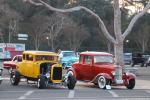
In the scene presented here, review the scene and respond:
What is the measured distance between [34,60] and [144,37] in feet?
205

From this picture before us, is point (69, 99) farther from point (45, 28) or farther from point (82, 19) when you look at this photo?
point (82, 19)

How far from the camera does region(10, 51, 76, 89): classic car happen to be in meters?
25.6

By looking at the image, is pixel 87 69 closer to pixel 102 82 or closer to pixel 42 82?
pixel 102 82

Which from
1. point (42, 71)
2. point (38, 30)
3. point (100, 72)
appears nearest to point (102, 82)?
point (100, 72)

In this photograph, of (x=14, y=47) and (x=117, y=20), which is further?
(x=14, y=47)

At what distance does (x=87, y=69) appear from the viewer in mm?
27891

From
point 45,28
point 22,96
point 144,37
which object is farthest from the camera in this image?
point 144,37

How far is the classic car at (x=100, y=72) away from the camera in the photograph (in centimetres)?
2645

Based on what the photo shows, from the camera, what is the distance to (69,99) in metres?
19.9

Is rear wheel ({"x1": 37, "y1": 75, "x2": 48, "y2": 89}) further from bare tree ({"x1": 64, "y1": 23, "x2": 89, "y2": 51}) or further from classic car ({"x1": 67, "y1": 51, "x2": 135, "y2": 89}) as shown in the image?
bare tree ({"x1": 64, "y1": 23, "x2": 89, "y2": 51})

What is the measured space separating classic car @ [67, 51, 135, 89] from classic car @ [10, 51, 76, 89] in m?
1.28

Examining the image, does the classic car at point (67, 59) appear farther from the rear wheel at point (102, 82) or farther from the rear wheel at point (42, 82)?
the rear wheel at point (42, 82)

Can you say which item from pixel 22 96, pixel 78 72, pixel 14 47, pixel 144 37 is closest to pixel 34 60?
pixel 78 72

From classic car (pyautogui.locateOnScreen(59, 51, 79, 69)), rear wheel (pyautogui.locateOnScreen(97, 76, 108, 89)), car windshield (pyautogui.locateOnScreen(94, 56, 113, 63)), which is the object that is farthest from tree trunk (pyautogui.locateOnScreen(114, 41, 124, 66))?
rear wheel (pyautogui.locateOnScreen(97, 76, 108, 89))
